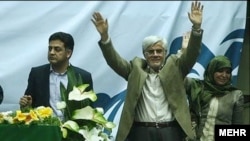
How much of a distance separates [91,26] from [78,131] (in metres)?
1.63

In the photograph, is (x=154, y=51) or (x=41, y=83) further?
(x=41, y=83)

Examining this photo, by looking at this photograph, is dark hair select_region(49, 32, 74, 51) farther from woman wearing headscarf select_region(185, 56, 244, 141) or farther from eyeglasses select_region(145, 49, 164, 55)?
woman wearing headscarf select_region(185, 56, 244, 141)

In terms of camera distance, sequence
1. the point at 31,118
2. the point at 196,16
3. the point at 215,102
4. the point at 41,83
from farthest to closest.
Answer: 1. the point at 215,102
2. the point at 41,83
3. the point at 196,16
4. the point at 31,118

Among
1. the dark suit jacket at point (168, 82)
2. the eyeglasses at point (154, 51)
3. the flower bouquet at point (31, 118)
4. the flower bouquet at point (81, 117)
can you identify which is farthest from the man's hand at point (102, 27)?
the flower bouquet at point (31, 118)

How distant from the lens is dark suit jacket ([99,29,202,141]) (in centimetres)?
458

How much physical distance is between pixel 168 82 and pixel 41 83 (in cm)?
94

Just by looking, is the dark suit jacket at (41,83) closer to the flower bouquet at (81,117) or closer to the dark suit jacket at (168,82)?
the dark suit jacket at (168,82)

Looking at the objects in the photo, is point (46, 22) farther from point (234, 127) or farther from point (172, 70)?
point (234, 127)

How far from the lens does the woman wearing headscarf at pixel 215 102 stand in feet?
16.2

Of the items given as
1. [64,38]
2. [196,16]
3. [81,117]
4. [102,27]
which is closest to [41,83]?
[64,38]

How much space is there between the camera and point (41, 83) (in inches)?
191

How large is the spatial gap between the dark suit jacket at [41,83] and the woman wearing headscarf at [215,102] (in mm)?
851

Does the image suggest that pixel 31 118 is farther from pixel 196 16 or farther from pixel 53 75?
pixel 196 16

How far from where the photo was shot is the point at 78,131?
4.04m
